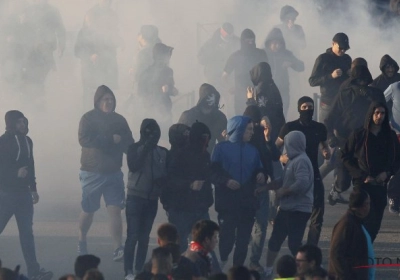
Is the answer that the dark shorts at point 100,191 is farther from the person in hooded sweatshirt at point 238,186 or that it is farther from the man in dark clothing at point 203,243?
the man in dark clothing at point 203,243

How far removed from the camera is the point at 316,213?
39.5 feet

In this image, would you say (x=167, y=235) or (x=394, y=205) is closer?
(x=167, y=235)

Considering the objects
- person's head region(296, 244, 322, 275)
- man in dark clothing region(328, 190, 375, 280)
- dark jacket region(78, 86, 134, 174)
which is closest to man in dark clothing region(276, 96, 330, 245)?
dark jacket region(78, 86, 134, 174)

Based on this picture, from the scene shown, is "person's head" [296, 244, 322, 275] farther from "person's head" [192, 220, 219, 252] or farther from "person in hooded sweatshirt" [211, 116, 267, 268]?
"person in hooded sweatshirt" [211, 116, 267, 268]

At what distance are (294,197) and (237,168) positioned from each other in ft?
2.00

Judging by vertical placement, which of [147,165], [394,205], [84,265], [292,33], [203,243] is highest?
[292,33]

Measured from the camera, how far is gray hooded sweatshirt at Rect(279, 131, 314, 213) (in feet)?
37.7

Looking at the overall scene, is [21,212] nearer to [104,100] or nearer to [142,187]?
[142,187]

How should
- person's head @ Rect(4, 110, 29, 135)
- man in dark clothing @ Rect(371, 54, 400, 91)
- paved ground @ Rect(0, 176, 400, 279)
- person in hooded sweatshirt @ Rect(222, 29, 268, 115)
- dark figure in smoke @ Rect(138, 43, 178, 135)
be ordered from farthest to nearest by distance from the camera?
person in hooded sweatshirt @ Rect(222, 29, 268, 115) → dark figure in smoke @ Rect(138, 43, 178, 135) → man in dark clothing @ Rect(371, 54, 400, 91) → paved ground @ Rect(0, 176, 400, 279) → person's head @ Rect(4, 110, 29, 135)

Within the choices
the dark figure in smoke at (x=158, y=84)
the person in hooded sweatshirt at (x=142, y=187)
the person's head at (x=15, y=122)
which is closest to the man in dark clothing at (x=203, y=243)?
the person in hooded sweatshirt at (x=142, y=187)

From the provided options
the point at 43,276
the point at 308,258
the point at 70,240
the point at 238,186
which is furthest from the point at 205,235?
the point at 70,240

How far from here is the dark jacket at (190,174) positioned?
1166 centimetres

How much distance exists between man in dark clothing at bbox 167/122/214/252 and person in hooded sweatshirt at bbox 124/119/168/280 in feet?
0.49

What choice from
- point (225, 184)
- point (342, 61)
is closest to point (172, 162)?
point (225, 184)
